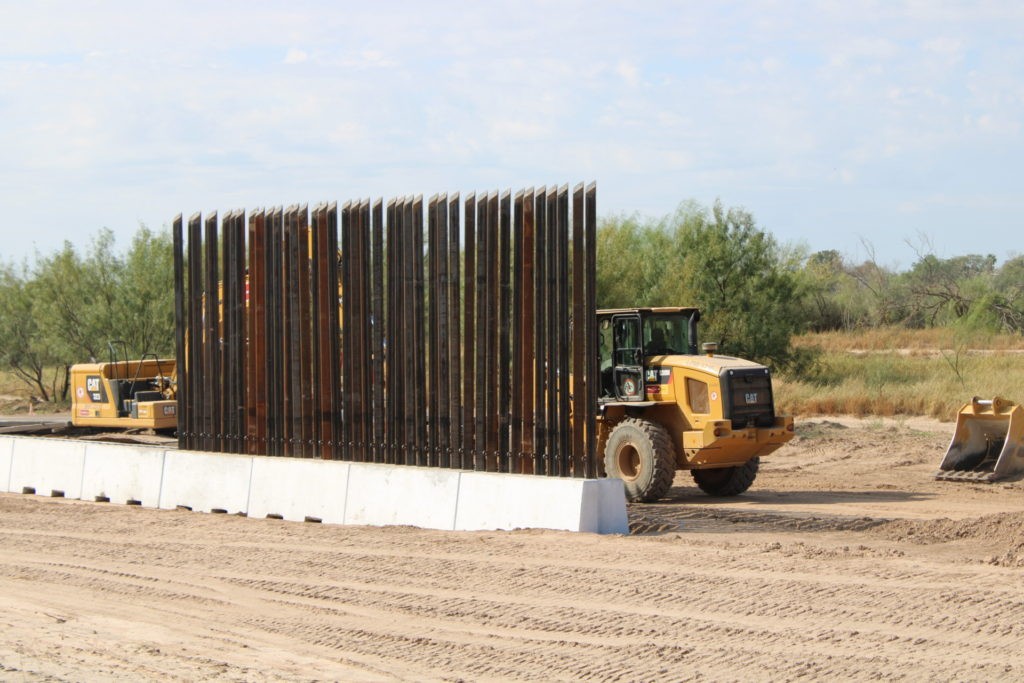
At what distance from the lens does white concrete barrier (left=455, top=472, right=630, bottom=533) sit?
12.1m

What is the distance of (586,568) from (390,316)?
4.72 m

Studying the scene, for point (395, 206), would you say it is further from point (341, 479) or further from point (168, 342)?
point (168, 342)

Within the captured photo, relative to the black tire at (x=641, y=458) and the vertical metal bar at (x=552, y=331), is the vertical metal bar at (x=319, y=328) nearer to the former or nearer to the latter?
the vertical metal bar at (x=552, y=331)

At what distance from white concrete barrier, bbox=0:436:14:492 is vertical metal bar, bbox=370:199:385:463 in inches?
277

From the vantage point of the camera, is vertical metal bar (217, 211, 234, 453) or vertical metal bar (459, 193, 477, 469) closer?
vertical metal bar (459, 193, 477, 469)

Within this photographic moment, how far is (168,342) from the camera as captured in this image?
1427 inches

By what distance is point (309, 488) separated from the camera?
14.3 meters

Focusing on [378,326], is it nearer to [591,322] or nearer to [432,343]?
[432,343]

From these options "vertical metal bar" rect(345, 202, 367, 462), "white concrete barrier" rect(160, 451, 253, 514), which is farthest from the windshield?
"white concrete barrier" rect(160, 451, 253, 514)

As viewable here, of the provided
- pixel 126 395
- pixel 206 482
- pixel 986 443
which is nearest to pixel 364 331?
pixel 206 482

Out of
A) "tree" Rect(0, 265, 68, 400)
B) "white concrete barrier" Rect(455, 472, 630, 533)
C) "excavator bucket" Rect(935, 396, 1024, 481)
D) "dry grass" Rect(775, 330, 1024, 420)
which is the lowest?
"white concrete barrier" Rect(455, 472, 630, 533)

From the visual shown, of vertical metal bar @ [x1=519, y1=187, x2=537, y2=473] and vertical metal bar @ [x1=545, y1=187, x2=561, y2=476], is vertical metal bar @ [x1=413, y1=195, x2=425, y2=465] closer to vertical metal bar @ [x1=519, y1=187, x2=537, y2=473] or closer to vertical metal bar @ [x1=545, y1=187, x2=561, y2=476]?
Answer: vertical metal bar @ [x1=519, y1=187, x2=537, y2=473]

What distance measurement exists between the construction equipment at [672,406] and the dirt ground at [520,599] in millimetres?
1258

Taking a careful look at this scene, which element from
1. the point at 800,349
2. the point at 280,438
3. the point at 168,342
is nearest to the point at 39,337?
the point at 168,342
